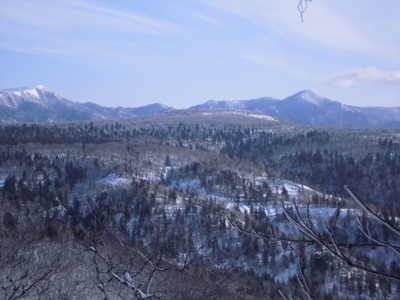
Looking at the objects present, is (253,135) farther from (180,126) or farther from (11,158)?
(11,158)

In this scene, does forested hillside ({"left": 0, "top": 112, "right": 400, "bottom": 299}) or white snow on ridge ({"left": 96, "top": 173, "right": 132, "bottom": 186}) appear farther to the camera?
white snow on ridge ({"left": 96, "top": 173, "right": 132, "bottom": 186})

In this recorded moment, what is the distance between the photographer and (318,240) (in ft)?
9.11

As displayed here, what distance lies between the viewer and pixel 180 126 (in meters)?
188

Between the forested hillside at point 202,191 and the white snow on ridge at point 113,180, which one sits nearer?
the forested hillside at point 202,191

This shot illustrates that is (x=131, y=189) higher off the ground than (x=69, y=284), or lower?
lower

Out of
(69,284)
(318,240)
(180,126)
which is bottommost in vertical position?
(180,126)

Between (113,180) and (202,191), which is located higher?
(113,180)

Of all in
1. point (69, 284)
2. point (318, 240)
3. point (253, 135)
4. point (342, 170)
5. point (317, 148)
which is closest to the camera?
point (318, 240)

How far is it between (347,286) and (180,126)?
14401cm

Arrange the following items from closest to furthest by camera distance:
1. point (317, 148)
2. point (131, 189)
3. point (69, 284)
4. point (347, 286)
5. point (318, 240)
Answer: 1. point (318, 240)
2. point (69, 284)
3. point (347, 286)
4. point (131, 189)
5. point (317, 148)

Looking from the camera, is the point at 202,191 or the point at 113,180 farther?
the point at 202,191

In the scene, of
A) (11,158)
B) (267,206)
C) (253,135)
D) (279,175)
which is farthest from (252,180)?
(253,135)

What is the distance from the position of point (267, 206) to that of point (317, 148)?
204ft

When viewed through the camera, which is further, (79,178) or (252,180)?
(252,180)
